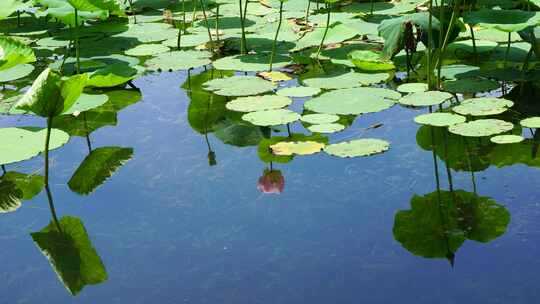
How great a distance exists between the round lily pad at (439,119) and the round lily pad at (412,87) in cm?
37

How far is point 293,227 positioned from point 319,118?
973 mm

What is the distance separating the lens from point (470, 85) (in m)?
3.47

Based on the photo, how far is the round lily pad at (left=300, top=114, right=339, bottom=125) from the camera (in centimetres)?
309

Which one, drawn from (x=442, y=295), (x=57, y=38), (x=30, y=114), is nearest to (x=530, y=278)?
(x=442, y=295)

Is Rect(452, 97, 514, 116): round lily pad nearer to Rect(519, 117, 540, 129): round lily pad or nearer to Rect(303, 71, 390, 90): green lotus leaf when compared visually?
Rect(519, 117, 540, 129): round lily pad

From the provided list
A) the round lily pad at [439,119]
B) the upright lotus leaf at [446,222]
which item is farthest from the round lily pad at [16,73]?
the upright lotus leaf at [446,222]

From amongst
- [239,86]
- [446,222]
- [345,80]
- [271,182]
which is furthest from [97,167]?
[345,80]

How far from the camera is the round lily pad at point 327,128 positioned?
2992 mm

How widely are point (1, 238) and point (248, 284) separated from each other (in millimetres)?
834

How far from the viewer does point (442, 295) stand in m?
1.83

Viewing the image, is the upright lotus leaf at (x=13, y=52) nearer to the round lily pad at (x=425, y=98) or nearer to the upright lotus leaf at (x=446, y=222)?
the round lily pad at (x=425, y=98)

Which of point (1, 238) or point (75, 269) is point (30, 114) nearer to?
point (1, 238)

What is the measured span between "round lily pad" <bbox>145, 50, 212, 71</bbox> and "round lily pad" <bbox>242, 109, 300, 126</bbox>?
104 centimetres

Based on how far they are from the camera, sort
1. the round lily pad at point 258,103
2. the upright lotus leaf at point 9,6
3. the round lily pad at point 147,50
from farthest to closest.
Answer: the round lily pad at point 147,50, the upright lotus leaf at point 9,6, the round lily pad at point 258,103
